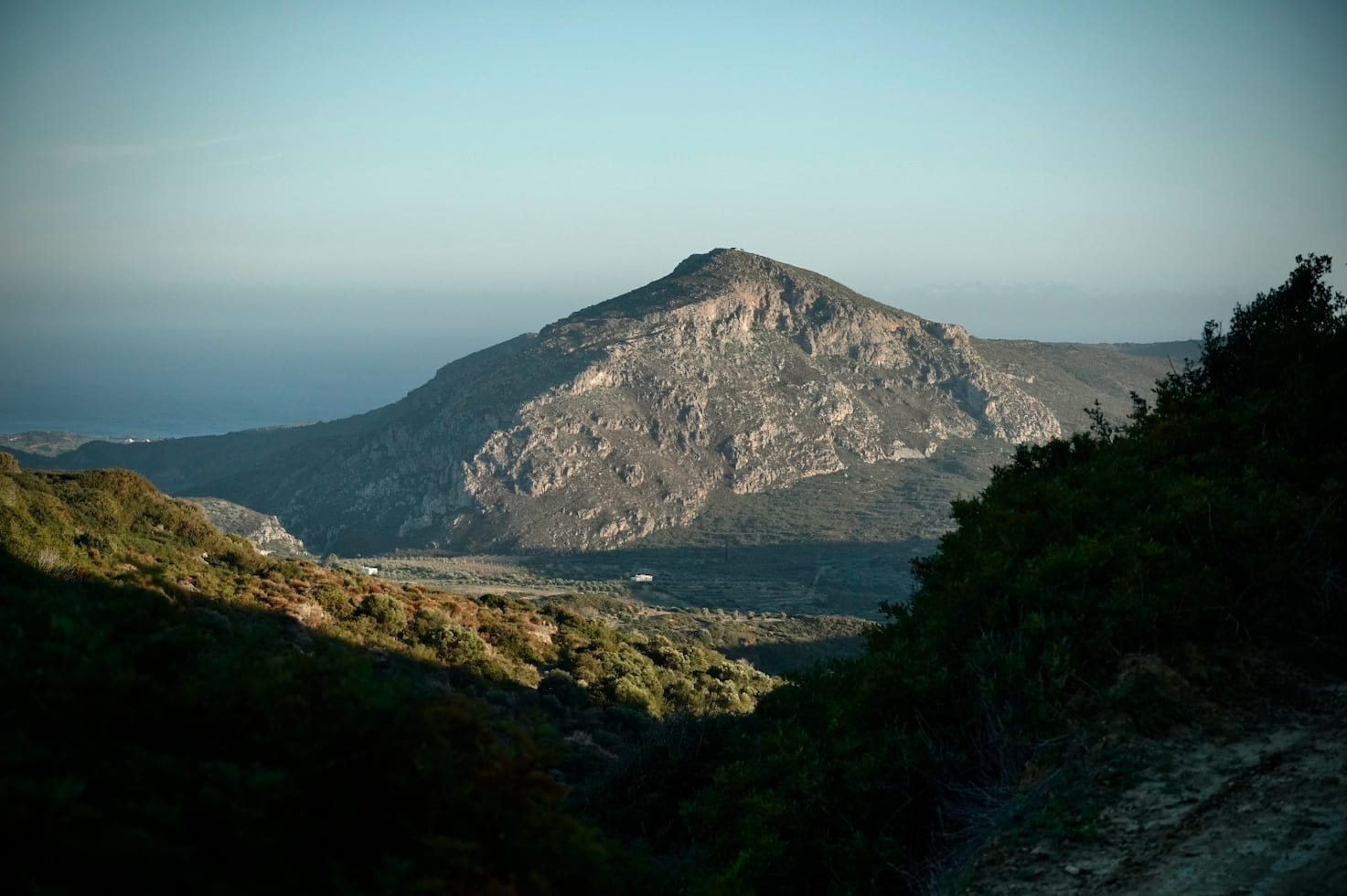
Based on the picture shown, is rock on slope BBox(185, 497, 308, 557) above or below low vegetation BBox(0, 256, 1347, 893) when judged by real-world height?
below

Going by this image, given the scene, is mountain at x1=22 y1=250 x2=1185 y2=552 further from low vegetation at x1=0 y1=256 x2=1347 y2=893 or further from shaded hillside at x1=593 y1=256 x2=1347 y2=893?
shaded hillside at x1=593 y1=256 x2=1347 y2=893

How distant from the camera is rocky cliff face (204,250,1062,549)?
363ft

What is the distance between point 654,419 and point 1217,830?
109548 mm

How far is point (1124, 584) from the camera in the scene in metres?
12.4

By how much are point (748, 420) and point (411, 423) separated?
4225 cm

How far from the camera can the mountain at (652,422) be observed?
11081cm

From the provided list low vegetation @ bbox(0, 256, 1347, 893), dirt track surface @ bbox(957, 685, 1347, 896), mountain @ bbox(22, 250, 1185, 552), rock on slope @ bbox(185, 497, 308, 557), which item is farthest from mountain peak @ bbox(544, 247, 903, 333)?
dirt track surface @ bbox(957, 685, 1347, 896)

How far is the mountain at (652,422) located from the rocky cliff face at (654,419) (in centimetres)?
24

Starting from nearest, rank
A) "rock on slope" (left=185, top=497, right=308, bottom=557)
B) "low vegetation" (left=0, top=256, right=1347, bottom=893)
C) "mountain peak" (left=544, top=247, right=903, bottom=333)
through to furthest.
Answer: "low vegetation" (left=0, top=256, right=1347, bottom=893) < "rock on slope" (left=185, top=497, right=308, bottom=557) < "mountain peak" (left=544, top=247, right=903, bottom=333)

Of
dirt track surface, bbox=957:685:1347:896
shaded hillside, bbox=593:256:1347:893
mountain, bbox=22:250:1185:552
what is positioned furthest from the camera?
mountain, bbox=22:250:1185:552

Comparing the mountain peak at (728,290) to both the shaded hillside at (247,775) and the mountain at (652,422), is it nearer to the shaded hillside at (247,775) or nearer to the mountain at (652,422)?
the mountain at (652,422)

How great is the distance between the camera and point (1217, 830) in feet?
28.1

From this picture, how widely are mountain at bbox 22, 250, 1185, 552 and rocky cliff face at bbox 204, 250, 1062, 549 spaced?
0.24 metres

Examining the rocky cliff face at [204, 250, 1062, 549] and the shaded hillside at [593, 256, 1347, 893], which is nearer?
the shaded hillside at [593, 256, 1347, 893]
